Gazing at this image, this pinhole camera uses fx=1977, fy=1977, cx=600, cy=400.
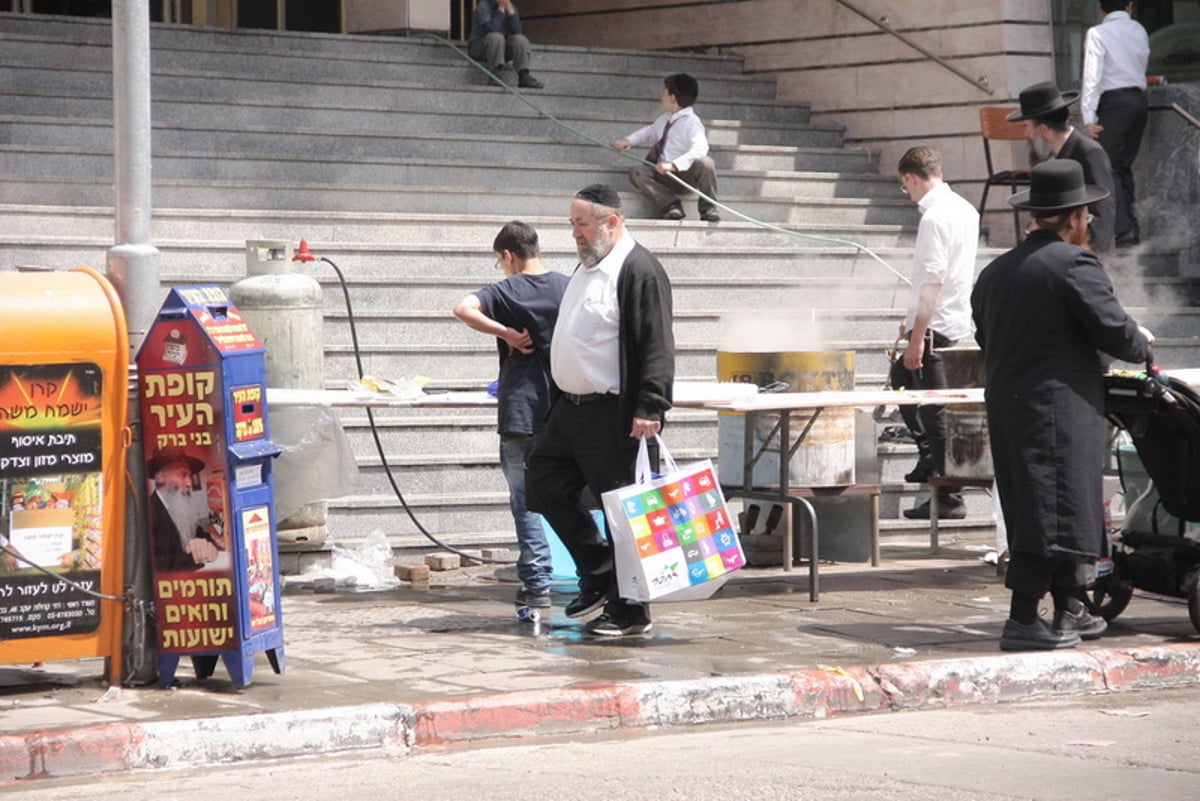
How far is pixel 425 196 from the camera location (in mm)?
14586

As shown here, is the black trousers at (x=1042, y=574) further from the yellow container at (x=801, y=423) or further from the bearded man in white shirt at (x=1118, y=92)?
the bearded man in white shirt at (x=1118, y=92)

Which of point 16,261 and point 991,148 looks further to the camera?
point 991,148

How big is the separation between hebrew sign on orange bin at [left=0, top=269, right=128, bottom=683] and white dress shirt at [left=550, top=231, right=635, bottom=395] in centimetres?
200

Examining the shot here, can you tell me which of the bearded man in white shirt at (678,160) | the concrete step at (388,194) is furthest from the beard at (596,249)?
the bearded man in white shirt at (678,160)

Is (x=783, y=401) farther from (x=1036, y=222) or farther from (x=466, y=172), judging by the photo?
(x=466, y=172)

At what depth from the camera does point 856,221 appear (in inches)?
650

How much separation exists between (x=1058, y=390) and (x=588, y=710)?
8.02 ft

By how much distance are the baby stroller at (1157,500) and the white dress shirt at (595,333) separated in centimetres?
213

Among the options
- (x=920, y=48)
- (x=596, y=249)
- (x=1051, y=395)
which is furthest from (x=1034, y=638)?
(x=920, y=48)

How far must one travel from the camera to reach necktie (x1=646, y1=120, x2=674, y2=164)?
1543 cm

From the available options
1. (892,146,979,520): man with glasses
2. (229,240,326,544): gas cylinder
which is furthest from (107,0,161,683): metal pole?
(892,146,979,520): man with glasses

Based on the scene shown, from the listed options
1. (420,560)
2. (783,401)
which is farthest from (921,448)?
(420,560)

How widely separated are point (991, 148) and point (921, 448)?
21.2 ft

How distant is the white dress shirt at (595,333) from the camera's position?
27.6 ft
